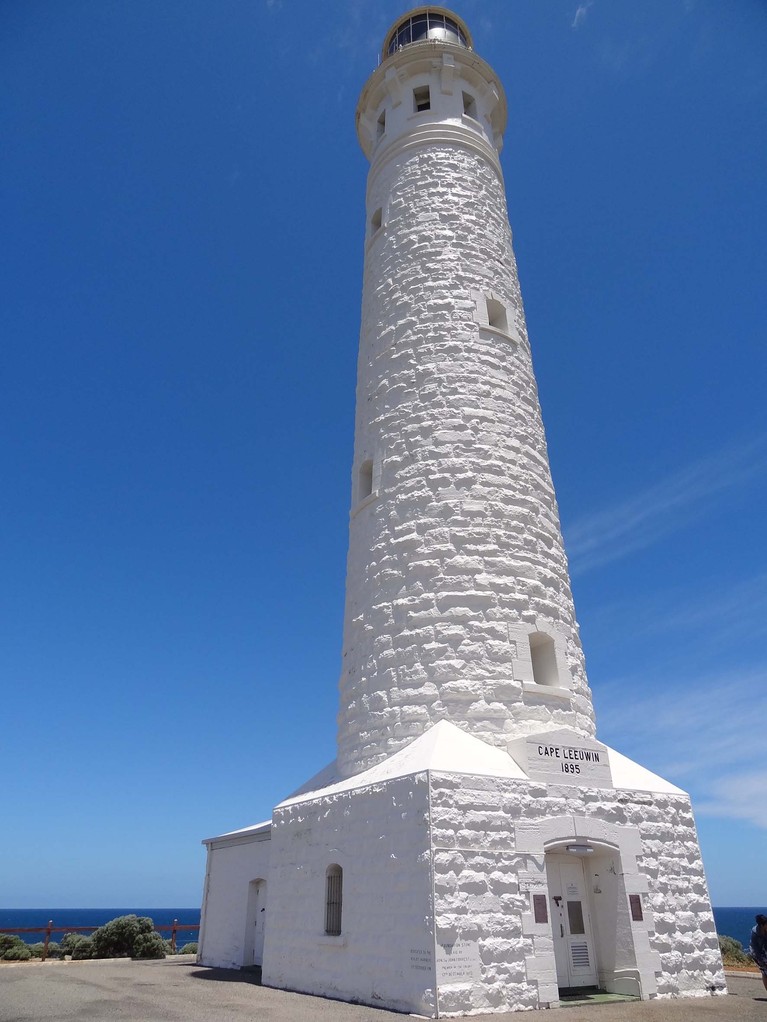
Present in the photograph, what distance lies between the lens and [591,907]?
10383mm

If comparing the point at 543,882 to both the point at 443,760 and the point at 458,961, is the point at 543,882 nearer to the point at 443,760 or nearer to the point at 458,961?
the point at 458,961

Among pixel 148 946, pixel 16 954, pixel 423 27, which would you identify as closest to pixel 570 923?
pixel 148 946

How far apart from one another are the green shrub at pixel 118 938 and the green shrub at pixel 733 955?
Result: 47.6 feet

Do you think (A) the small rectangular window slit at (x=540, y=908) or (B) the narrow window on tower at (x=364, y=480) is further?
(B) the narrow window on tower at (x=364, y=480)

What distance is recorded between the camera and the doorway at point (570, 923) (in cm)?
995

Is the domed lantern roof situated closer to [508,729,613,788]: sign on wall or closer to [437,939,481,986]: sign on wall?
[508,729,613,788]: sign on wall

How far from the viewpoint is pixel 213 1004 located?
955 cm

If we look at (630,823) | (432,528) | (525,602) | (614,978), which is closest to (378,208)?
(432,528)

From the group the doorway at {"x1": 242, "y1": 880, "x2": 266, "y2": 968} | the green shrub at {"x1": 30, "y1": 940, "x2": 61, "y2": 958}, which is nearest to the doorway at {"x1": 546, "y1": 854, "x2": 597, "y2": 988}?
the doorway at {"x1": 242, "y1": 880, "x2": 266, "y2": 968}

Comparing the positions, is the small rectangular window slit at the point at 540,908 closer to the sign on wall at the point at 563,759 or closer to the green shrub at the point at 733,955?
the sign on wall at the point at 563,759

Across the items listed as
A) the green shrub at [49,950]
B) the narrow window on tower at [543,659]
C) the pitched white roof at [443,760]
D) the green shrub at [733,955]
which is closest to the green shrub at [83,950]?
the green shrub at [49,950]

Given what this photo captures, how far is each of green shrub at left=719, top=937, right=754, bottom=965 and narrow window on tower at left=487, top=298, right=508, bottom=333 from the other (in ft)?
49.8

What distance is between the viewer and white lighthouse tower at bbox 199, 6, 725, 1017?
357 inches

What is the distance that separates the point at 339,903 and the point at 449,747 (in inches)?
118
